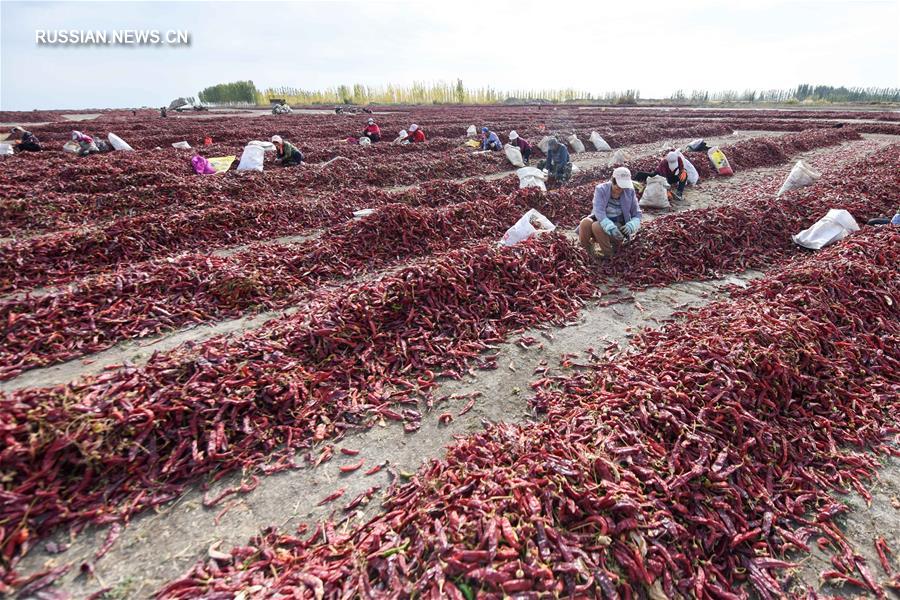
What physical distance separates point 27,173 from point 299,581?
17.9 m

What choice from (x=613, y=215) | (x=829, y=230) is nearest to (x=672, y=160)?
(x=829, y=230)

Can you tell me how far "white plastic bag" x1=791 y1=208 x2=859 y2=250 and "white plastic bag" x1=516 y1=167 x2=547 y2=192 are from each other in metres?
6.85

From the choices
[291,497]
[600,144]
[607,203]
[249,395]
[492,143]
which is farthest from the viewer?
[600,144]

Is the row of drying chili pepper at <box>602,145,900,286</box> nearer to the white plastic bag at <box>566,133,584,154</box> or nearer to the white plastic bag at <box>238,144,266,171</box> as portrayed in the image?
the white plastic bag at <box>566,133,584,154</box>

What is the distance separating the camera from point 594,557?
9.46ft

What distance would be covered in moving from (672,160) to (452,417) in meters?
11.8

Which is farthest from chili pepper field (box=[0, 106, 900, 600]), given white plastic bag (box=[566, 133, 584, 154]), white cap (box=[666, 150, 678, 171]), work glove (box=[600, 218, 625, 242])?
white plastic bag (box=[566, 133, 584, 154])

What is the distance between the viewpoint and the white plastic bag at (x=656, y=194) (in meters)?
12.4

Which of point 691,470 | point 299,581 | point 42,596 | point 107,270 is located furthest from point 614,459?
point 107,270

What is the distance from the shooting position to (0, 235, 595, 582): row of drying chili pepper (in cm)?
364

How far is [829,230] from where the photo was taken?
9102mm

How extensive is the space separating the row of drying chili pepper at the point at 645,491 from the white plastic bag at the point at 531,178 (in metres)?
9.16

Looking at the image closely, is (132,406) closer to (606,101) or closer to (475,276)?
(475,276)

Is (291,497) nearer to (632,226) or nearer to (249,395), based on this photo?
(249,395)
